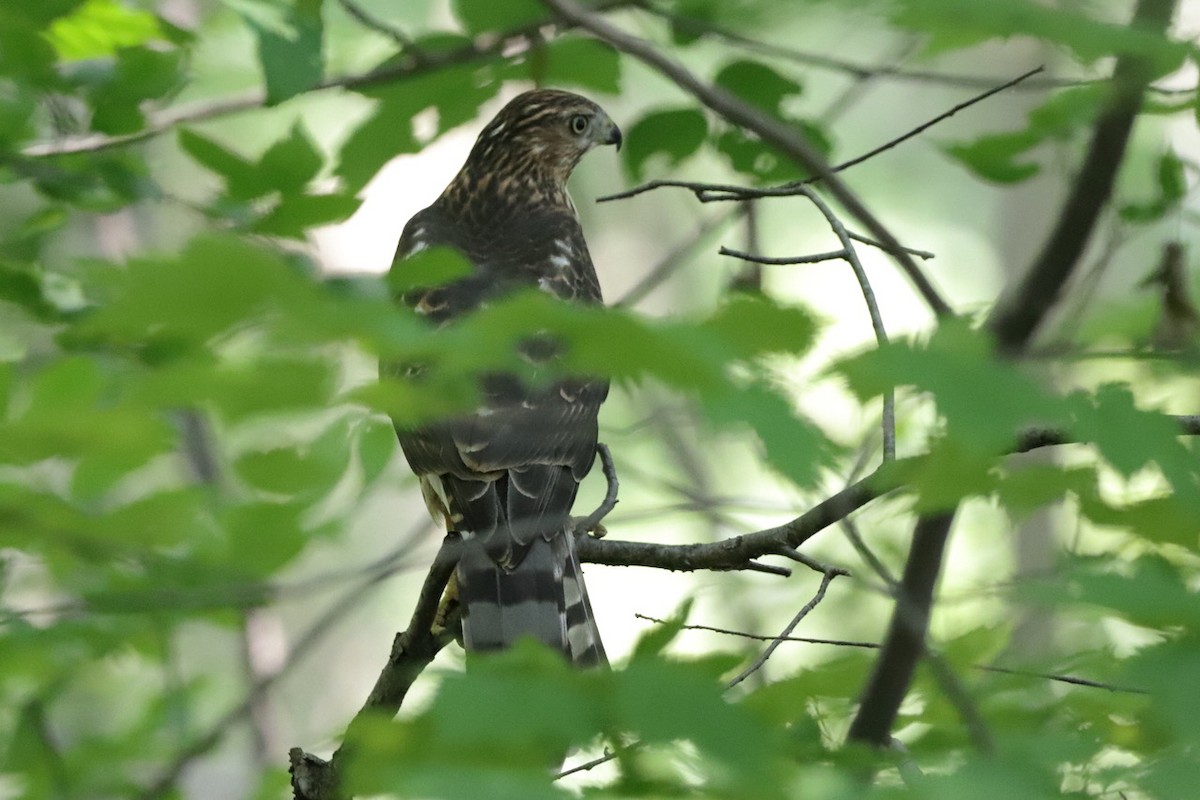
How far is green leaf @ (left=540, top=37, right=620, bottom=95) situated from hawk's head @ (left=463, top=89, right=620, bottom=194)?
78.0 inches

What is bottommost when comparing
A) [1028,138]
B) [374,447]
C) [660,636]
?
[660,636]

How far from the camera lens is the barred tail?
129 inches

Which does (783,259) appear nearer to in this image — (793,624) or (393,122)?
(793,624)

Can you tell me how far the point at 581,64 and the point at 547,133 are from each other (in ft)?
7.14

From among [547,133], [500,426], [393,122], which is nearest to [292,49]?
[393,122]

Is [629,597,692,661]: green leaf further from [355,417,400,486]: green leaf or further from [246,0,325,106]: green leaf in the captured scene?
[246,0,325,106]: green leaf

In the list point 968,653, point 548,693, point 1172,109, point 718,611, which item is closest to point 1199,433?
point 968,653

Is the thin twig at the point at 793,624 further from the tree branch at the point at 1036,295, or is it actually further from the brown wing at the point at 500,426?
the brown wing at the point at 500,426

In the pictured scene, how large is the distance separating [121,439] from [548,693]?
67cm

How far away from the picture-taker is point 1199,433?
7.34ft

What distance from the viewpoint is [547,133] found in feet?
17.6

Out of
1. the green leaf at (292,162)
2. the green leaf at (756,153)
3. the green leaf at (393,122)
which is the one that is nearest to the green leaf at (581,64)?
the green leaf at (393,122)

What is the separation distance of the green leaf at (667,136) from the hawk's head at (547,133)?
5.59 feet

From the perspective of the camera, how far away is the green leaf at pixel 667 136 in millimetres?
3518
